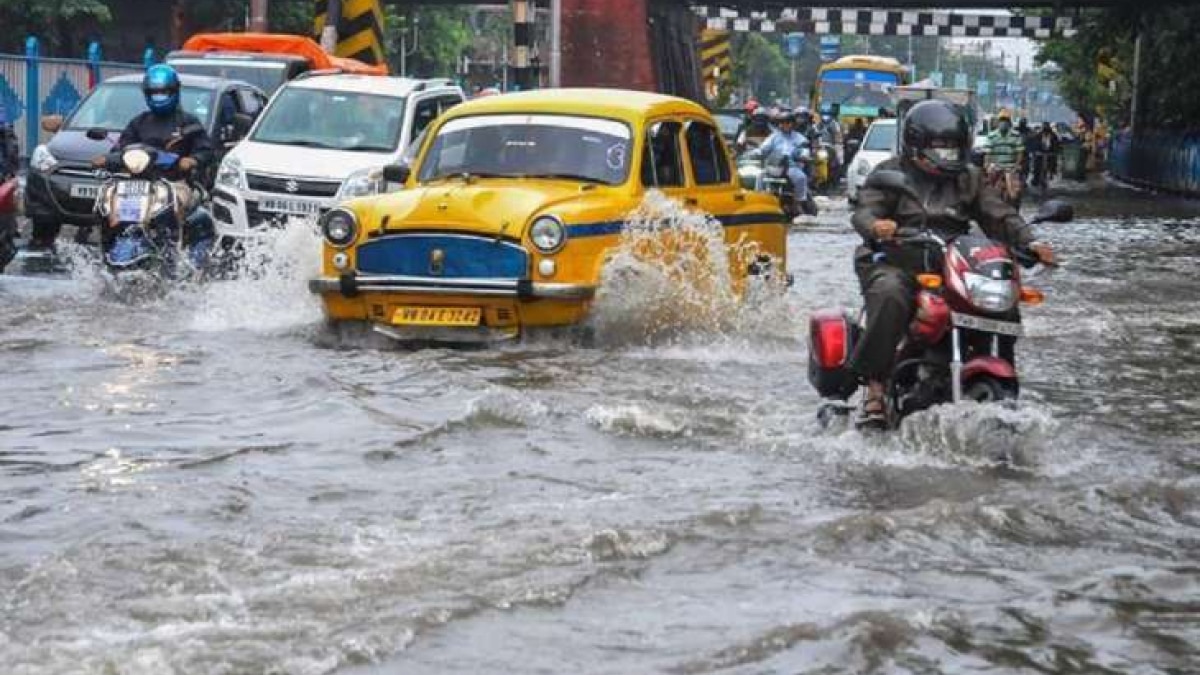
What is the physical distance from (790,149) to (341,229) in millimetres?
17239

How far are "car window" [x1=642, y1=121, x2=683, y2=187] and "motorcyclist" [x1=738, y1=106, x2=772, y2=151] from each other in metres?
19.8

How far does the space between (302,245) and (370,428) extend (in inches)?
191

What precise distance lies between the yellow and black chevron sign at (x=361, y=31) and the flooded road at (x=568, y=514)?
27054 mm

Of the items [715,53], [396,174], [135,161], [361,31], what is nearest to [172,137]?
[135,161]

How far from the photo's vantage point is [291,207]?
720 inches

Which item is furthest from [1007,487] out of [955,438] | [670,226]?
[670,226]

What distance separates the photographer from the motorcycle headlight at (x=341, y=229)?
1319 cm

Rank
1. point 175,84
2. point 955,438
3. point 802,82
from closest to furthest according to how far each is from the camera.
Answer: point 955,438, point 175,84, point 802,82

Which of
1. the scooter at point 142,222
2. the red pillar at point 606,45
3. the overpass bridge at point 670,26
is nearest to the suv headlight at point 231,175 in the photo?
the scooter at point 142,222

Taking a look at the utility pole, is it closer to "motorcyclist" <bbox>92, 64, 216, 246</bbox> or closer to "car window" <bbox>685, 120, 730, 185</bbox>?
"motorcyclist" <bbox>92, 64, 216, 246</bbox>

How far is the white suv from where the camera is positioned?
18328mm

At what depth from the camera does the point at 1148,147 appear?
52312 mm

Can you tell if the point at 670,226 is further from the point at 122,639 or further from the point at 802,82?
the point at 802,82

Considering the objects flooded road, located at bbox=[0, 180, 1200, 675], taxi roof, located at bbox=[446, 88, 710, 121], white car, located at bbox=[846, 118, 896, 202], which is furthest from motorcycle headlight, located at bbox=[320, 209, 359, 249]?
white car, located at bbox=[846, 118, 896, 202]
